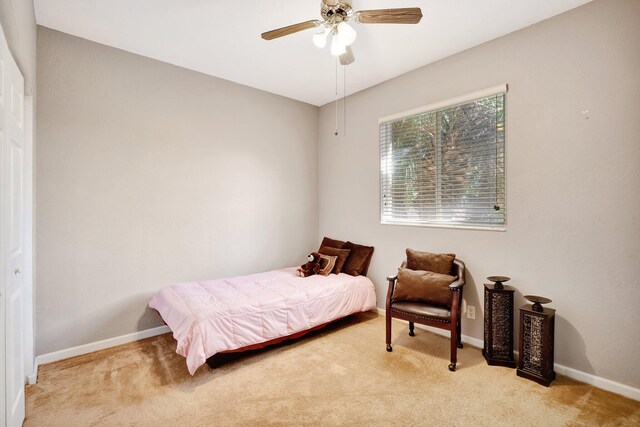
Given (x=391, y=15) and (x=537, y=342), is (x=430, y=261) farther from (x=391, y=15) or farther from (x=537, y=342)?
(x=391, y=15)

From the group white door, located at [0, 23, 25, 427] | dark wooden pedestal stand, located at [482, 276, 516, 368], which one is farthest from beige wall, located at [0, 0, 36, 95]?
dark wooden pedestal stand, located at [482, 276, 516, 368]

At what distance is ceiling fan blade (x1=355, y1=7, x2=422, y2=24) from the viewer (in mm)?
1835

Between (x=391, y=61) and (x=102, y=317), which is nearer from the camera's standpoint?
(x=102, y=317)

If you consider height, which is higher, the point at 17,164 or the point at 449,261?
the point at 17,164

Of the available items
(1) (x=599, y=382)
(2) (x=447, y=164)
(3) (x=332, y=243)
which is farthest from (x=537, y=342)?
(3) (x=332, y=243)

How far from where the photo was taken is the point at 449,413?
197 centimetres

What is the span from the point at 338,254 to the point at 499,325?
191cm

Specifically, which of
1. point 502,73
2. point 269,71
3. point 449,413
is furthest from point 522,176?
point 269,71

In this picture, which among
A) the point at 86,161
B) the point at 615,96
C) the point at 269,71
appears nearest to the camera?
the point at 615,96

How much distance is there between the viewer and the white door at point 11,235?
1523mm

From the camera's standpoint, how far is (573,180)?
94.7 inches

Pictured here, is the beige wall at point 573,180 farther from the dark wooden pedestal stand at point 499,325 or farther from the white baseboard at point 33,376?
the white baseboard at point 33,376

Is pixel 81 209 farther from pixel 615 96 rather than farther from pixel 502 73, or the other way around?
pixel 615 96

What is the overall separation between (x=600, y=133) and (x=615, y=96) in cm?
27
